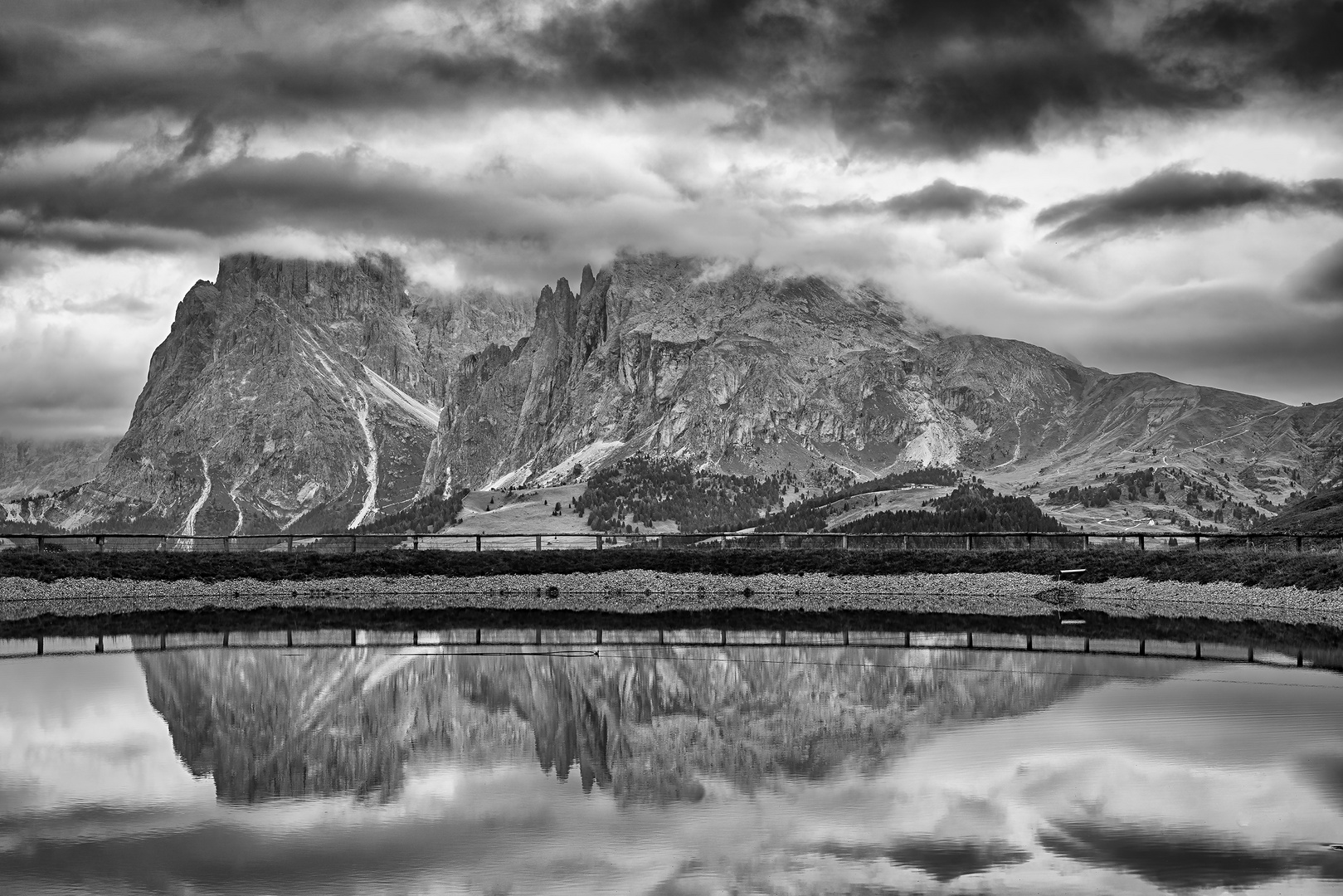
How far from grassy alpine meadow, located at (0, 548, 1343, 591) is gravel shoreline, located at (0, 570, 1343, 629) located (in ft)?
2.94

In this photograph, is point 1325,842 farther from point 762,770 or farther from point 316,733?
point 316,733

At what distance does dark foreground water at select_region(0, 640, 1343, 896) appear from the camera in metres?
16.8

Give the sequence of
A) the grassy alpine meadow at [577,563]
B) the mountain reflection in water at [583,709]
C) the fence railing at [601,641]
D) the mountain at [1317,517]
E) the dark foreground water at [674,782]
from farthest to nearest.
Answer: the mountain at [1317,517] → the grassy alpine meadow at [577,563] → the fence railing at [601,641] → the mountain reflection in water at [583,709] → the dark foreground water at [674,782]

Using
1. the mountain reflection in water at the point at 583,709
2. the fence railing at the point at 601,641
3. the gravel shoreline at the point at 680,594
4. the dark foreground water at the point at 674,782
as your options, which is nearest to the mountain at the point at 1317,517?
the gravel shoreline at the point at 680,594

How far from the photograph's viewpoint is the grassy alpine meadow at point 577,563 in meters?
71.2

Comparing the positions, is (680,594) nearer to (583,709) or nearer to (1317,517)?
(583,709)

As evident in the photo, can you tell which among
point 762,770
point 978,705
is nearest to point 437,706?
point 762,770

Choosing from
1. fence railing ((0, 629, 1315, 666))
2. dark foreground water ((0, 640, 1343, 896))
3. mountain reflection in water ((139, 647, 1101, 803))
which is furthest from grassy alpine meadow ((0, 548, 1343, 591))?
dark foreground water ((0, 640, 1343, 896))

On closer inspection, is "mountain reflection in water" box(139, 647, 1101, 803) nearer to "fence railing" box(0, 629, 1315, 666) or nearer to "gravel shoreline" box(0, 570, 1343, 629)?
→ "fence railing" box(0, 629, 1315, 666)

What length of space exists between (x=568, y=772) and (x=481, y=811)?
9.56ft

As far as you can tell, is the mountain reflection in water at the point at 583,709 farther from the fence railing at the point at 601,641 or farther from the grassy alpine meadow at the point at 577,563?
the grassy alpine meadow at the point at 577,563

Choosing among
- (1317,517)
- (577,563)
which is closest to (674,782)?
(577,563)

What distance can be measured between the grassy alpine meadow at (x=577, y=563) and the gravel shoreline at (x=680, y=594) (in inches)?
35.3

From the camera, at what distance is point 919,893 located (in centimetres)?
1562
